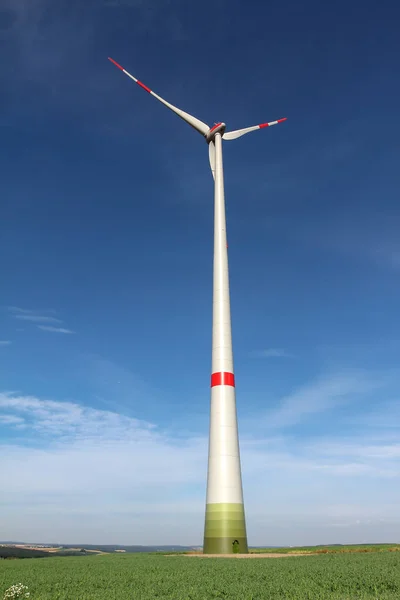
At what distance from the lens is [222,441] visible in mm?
47500

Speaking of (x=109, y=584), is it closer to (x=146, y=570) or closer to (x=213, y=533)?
(x=146, y=570)

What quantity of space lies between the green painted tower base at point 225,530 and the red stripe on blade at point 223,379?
473 inches

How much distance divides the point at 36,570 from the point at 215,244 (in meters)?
39.1

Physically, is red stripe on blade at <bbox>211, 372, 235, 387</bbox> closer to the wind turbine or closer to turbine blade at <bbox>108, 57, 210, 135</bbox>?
the wind turbine

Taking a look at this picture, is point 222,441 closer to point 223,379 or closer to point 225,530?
point 223,379

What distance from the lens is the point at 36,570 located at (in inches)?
1277

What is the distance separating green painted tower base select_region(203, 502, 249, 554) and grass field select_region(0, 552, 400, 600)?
12.1 meters

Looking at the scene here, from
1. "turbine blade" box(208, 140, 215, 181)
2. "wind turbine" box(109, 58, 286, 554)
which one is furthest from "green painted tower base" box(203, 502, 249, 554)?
"turbine blade" box(208, 140, 215, 181)

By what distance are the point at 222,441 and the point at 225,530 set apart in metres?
8.28

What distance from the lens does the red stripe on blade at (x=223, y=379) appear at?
49.8m

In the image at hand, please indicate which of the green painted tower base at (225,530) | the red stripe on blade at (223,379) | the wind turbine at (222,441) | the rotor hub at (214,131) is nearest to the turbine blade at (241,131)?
the rotor hub at (214,131)

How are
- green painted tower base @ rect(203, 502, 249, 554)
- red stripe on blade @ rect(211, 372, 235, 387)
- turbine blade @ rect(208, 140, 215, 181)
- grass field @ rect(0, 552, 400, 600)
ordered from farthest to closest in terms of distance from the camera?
turbine blade @ rect(208, 140, 215, 181) → red stripe on blade @ rect(211, 372, 235, 387) → green painted tower base @ rect(203, 502, 249, 554) → grass field @ rect(0, 552, 400, 600)

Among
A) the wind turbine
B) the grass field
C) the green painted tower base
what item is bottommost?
the grass field

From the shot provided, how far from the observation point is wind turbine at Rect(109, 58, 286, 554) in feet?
147
